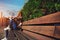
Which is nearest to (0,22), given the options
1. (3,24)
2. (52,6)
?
(3,24)

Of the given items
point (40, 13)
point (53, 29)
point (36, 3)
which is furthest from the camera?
point (36, 3)

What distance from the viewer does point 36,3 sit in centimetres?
348

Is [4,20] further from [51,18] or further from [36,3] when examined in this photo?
[51,18]

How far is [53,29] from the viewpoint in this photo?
1389mm

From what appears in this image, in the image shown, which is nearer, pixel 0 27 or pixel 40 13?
pixel 40 13

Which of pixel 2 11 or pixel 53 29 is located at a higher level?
pixel 2 11

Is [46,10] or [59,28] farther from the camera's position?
[46,10]

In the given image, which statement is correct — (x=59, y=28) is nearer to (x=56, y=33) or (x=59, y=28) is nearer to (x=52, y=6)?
(x=56, y=33)

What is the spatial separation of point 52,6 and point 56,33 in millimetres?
1445

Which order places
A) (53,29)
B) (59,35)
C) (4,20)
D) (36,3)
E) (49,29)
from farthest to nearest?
(4,20) → (36,3) → (49,29) → (53,29) → (59,35)

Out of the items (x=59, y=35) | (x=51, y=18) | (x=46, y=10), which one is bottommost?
(x=59, y=35)

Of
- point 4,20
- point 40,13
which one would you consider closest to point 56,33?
point 40,13

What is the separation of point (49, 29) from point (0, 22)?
1021 centimetres

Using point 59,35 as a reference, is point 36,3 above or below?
above
